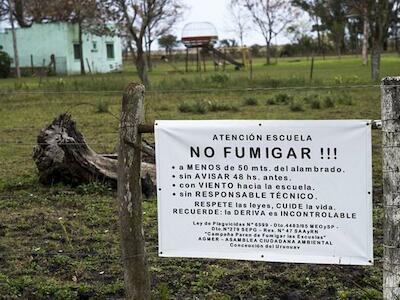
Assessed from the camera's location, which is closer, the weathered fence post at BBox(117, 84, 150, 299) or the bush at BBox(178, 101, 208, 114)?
the weathered fence post at BBox(117, 84, 150, 299)

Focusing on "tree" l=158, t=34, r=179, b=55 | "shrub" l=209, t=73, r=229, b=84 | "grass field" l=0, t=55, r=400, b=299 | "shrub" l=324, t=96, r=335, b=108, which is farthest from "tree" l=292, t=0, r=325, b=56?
"grass field" l=0, t=55, r=400, b=299

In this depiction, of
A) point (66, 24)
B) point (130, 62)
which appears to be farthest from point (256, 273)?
point (130, 62)

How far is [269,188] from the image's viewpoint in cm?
330

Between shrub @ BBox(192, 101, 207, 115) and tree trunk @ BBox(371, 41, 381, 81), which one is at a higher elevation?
tree trunk @ BBox(371, 41, 381, 81)

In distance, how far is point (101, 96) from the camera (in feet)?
62.8

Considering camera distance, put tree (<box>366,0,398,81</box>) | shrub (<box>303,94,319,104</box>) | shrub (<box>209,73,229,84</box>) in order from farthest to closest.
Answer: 1. tree (<box>366,0,398,81</box>)
2. shrub (<box>209,73,229,84</box>)
3. shrub (<box>303,94,319,104</box>)

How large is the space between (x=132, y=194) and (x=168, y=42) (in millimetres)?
69187

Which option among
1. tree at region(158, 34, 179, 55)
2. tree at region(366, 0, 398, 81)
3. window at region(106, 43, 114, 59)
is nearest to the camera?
tree at region(366, 0, 398, 81)

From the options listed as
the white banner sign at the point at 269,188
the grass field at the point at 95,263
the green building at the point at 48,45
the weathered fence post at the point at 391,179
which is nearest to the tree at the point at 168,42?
the green building at the point at 48,45

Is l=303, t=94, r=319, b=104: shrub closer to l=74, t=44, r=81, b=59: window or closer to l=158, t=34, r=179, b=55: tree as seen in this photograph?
l=74, t=44, r=81, b=59: window

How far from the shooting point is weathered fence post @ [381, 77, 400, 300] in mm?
3145

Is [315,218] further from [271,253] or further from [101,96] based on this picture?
[101,96]

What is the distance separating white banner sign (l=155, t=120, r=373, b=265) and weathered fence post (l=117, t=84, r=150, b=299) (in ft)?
0.49

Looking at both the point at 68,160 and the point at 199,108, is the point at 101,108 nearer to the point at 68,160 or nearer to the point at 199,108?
the point at 199,108
